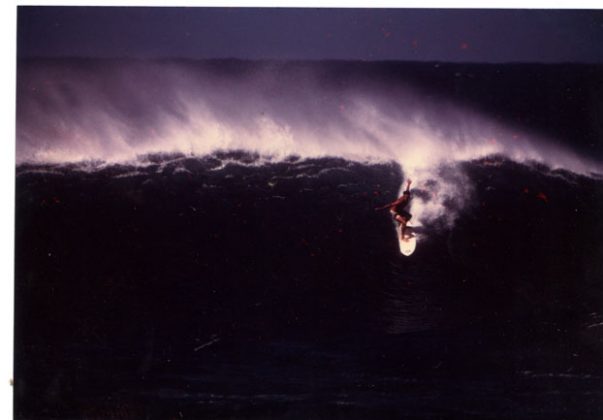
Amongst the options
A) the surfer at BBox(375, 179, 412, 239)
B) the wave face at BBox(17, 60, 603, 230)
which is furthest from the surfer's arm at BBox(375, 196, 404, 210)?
the wave face at BBox(17, 60, 603, 230)

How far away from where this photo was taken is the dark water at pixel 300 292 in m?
3.03

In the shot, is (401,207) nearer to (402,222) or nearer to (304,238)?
(402,222)

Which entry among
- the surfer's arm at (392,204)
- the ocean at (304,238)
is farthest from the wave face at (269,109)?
the surfer's arm at (392,204)

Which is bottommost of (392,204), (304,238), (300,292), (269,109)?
(300,292)

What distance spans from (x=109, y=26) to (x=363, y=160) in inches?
41.0

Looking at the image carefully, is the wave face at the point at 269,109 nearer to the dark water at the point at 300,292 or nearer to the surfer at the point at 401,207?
the dark water at the point at 300,292

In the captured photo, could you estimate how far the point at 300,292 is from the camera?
3035 mm

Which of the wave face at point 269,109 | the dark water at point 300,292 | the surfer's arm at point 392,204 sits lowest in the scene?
the dark water at point 300,292

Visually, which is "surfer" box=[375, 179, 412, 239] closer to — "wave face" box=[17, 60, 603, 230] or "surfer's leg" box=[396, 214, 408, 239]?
"surfer's leg" box=[396, 214, 408, 239]

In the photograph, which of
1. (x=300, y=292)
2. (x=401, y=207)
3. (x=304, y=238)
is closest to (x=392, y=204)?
(x=401, y=207)

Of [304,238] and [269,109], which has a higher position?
[269,109]

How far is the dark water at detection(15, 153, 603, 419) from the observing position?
303 centimetres

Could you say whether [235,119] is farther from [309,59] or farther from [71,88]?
[71,88]

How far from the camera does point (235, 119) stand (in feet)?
9.93
